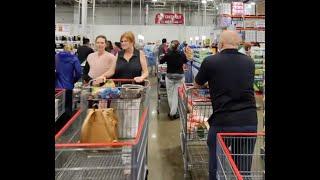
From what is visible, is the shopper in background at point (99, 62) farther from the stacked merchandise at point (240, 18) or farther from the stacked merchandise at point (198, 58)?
the stacked merchandise at point (240, 18)

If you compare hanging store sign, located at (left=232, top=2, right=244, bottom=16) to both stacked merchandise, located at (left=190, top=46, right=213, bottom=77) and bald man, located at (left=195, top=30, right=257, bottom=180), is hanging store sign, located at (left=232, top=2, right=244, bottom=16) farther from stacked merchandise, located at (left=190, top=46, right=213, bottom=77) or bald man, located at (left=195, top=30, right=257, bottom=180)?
bald man, located at (left=195, top=30, right=257, bottom=180)

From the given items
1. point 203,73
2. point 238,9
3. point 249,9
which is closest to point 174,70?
point 203,73

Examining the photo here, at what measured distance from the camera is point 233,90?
2961 mm

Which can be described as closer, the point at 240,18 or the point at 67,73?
the point at 67,73

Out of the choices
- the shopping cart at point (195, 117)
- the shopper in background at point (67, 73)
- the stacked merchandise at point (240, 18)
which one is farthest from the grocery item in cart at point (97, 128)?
the stacked merchandise at point (240, 18)

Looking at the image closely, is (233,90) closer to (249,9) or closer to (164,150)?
(164,150)

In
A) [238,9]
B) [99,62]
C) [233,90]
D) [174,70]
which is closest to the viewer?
[233,90]

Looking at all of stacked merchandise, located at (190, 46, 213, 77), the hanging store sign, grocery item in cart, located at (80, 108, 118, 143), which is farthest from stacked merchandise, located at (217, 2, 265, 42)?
grocery item in cart, located at (80, 108, 118, 143)

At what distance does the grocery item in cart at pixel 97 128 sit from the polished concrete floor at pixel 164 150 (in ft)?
6.04

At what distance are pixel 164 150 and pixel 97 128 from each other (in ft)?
9.62

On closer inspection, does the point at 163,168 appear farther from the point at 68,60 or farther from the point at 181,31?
the point at 181,31

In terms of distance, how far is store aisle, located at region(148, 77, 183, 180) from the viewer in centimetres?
450

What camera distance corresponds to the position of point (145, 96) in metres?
3.69
